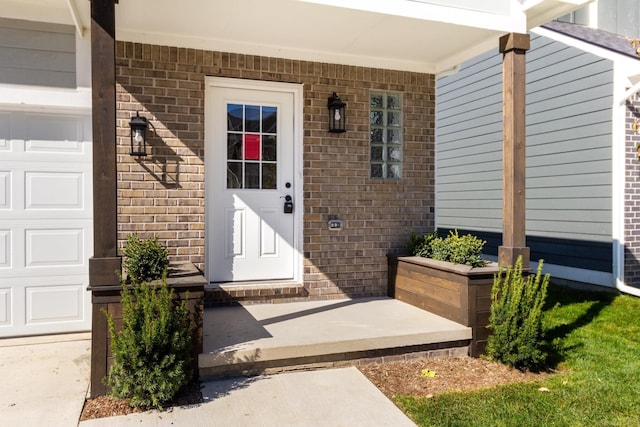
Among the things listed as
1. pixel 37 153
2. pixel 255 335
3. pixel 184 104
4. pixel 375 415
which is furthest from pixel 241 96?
pixel 375 415

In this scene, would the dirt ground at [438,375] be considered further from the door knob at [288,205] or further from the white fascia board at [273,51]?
the white fascia board at [273,51]

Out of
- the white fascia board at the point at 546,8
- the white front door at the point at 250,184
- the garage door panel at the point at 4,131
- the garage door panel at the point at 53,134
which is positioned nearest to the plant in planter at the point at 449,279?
the white front door at the point at 250,184

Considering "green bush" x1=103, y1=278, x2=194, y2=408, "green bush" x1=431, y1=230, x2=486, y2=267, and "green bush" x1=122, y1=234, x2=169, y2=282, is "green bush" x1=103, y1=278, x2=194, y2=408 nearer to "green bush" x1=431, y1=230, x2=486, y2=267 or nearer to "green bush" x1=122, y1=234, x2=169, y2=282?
"green bush" x1=122, y1=234, x2=169, y2=282

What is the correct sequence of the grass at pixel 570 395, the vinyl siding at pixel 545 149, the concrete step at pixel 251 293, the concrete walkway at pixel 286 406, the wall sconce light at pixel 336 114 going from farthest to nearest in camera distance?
1. the vinyl siding at pixel 545 149
2. the wall sconce light at pixel 336 114
3. the concrete step at pixel 251 293
4. the grass at pixel 570 395
5. the concrete walkway at pixel 286 406

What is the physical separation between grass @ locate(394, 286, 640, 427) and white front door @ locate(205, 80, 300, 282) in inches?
89.4

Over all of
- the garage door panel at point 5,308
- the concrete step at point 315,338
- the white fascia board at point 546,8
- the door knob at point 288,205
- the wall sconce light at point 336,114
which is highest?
the white fascia board at point 546,8

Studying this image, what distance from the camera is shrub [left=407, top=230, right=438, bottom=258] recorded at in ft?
16.2

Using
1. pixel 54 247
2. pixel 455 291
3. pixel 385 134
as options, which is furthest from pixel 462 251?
pixel 54 247

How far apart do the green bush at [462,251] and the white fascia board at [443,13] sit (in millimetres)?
1828

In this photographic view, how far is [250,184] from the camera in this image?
491 centimetres

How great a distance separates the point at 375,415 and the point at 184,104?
321 cm

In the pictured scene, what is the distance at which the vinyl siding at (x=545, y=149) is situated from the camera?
610 cm

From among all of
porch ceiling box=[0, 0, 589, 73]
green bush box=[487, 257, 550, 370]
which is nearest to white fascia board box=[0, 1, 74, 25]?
porch ceiling box=[0, 0, 589, 73]

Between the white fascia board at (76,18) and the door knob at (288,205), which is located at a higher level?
the white fascia board at (76,18)
